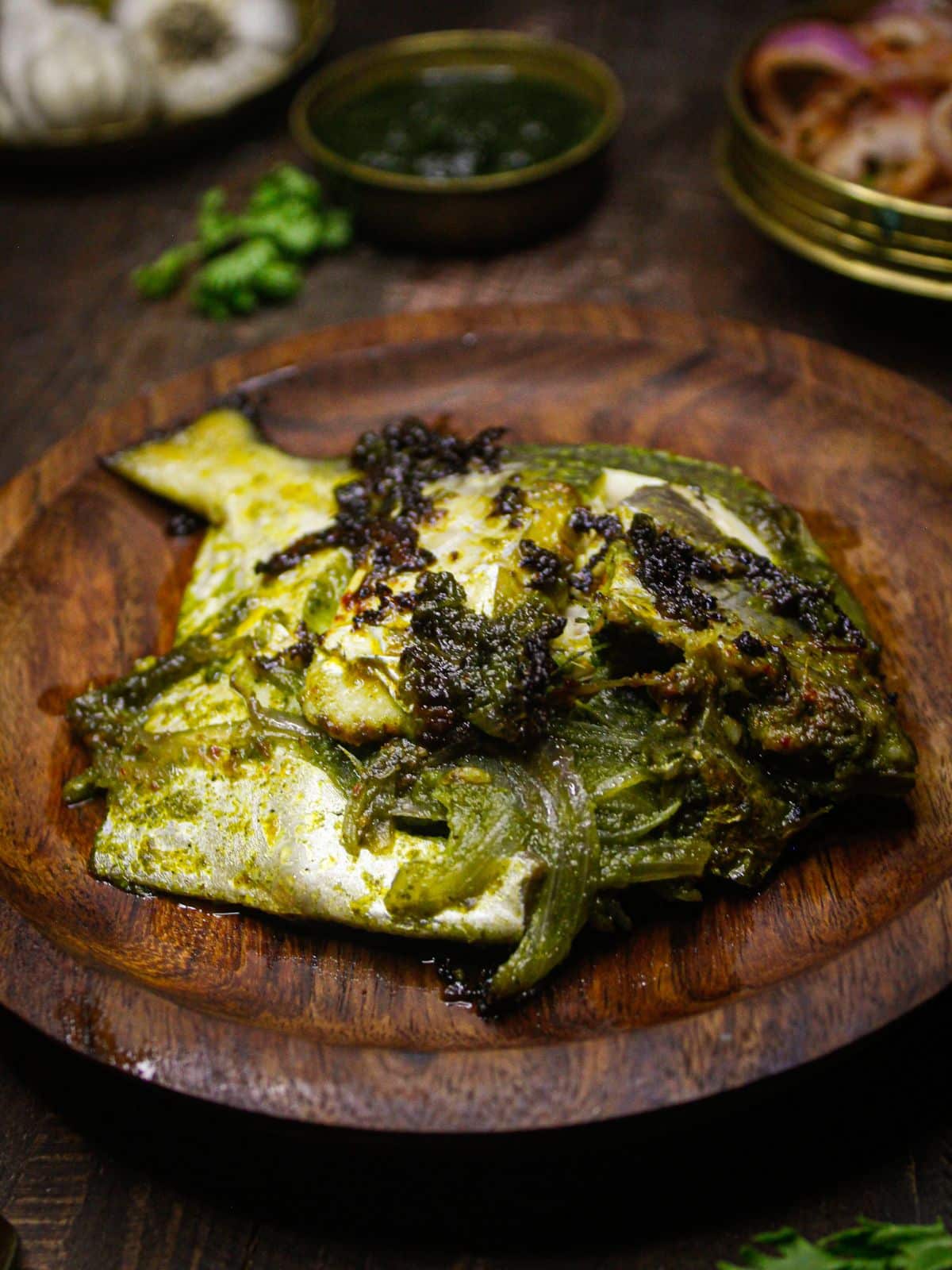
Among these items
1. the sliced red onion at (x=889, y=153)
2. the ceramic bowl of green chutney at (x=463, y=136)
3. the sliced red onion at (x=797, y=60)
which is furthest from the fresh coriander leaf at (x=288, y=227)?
the sliced red onion at (x=889, y=153)

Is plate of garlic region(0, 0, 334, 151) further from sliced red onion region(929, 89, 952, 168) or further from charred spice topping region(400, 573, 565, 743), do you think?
charred spice topping region(400, 573, 565, 743)

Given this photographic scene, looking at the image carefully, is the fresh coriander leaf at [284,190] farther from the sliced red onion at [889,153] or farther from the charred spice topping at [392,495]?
the charred spice topping at [392,495]

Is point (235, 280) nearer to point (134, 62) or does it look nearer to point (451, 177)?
point (451, 177)

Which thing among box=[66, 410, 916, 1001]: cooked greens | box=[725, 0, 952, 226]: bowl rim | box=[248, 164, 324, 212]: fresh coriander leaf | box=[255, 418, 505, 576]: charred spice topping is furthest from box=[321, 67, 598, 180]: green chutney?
box=[66, 410, 916, 1001]: cooked greens

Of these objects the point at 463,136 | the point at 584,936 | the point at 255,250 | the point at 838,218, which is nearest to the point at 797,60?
the point at 838,218

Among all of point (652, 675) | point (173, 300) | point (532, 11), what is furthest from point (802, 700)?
point (532, 11)
